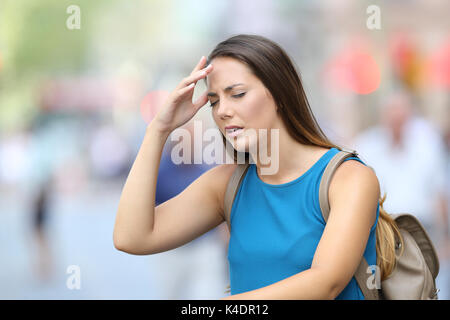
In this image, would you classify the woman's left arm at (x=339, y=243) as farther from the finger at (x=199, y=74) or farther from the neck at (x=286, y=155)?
the finger at (x=199, y=74)

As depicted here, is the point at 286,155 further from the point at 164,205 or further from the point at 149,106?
the point at 149,106

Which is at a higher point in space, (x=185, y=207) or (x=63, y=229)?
(x=185, y=207)

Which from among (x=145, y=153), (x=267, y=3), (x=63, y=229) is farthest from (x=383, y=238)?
(x=267, y=3)

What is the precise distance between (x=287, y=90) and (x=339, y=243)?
22.6 inches

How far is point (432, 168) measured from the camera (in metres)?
4.94

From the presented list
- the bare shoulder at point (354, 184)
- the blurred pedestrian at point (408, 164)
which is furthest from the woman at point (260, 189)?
the blurred pedestrian at point (408, 164)

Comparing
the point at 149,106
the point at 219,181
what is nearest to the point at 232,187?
the point at 219,181

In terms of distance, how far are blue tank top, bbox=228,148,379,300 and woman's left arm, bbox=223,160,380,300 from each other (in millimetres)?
91

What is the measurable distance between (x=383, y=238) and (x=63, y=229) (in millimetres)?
11117

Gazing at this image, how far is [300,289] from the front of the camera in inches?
61.6

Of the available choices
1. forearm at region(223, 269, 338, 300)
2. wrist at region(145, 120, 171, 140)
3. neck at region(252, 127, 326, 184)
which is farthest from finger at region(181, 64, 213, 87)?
forearm at region(223, 269, 338, 300)

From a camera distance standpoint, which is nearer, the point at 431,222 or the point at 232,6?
the point at 431,222

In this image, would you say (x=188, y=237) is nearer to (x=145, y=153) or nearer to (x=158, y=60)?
(x=145, y=153)
